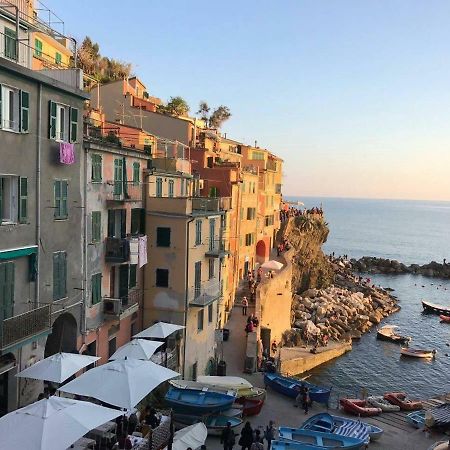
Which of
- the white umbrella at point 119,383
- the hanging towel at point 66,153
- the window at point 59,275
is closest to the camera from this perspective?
the white umbrella at point 119,383

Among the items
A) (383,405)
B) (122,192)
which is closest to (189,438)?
(122,192)

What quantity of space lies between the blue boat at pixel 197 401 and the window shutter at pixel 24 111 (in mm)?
15189

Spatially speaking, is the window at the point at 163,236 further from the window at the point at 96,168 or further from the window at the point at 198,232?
the window at the point at 96,168

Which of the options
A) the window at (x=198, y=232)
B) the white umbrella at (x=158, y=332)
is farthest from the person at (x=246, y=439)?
the window at (x=198, y=232)

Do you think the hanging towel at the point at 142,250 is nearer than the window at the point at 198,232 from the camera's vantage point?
Yes

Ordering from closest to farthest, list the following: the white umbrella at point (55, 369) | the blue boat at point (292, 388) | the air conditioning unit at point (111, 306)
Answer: the white umbrella at point (55, 369), the air conditioning unit at point (111, 306), the blue boat at point (292, 388)

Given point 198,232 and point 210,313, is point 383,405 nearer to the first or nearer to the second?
point 210,313

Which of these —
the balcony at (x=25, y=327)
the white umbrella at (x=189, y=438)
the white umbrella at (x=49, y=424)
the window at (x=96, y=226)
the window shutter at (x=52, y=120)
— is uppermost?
the window shutter at (x=52, y=120)

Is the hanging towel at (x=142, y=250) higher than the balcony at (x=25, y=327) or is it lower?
higher

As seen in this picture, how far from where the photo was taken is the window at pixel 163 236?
3466 cm

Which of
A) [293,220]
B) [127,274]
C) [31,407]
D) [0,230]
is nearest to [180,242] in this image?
[127,274]

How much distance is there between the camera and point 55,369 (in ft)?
69.8

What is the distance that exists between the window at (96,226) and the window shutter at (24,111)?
7.12 meters

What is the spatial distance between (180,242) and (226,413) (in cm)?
1067
